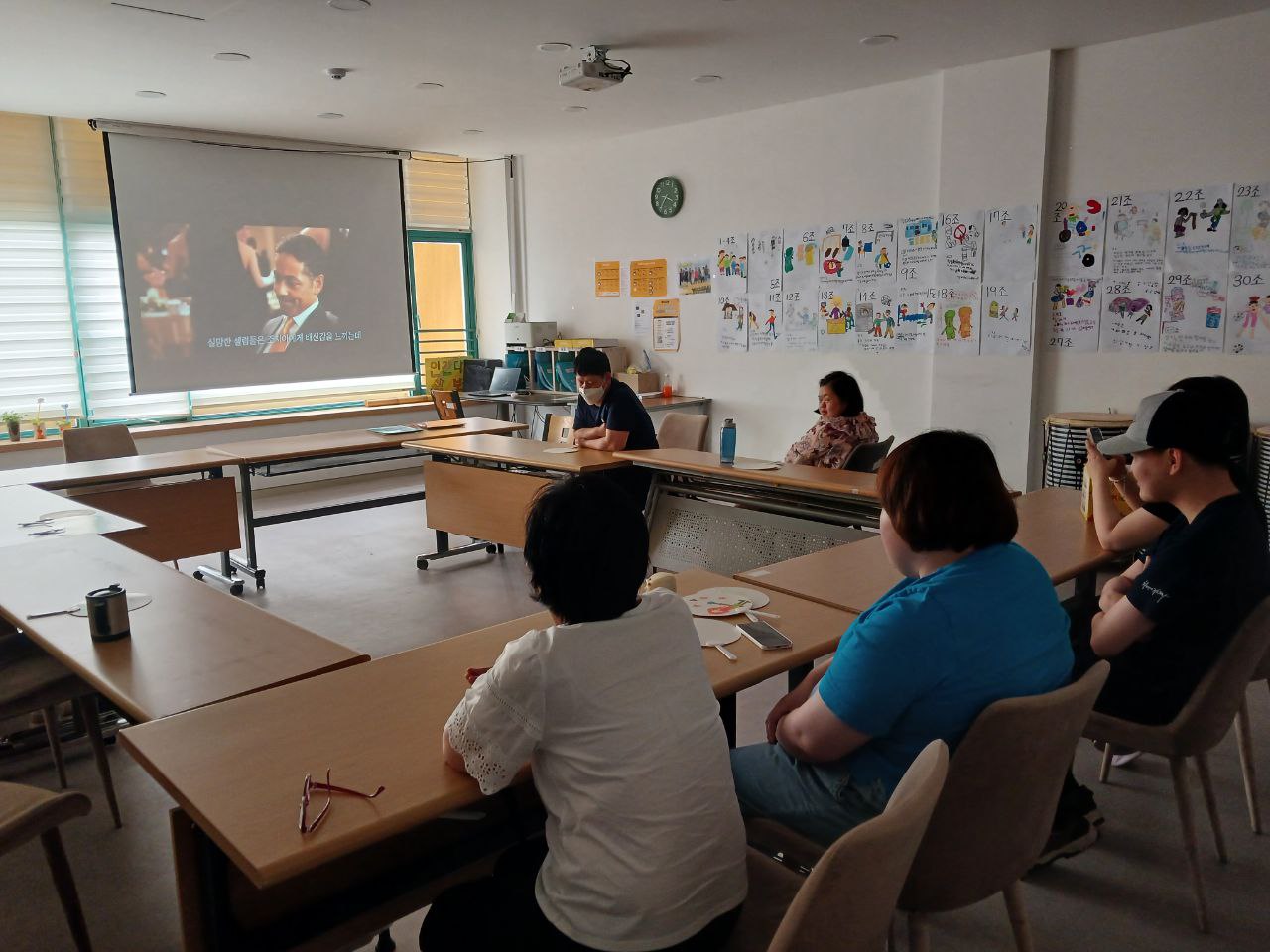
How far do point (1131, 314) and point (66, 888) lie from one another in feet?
17.0

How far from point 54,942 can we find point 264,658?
882 mm

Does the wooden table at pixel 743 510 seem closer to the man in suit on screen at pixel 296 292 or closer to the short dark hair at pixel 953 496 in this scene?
the short dark hair at pixel 953 496

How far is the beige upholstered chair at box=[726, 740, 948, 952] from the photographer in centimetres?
98

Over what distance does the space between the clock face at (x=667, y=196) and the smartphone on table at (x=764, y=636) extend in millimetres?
5488

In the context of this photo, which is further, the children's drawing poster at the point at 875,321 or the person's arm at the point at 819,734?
the children's drawing poster at the point at 875,321

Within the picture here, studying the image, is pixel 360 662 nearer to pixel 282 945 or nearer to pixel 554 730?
pixel 282 945

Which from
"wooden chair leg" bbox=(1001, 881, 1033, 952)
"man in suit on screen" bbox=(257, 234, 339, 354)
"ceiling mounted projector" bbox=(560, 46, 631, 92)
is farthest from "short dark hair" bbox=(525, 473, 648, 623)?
"man in suit on screen" bbox=(257, 234, 339, 354)

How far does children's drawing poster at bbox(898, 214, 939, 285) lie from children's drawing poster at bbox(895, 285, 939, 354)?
0.22 feet

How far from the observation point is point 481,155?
26.9 feet

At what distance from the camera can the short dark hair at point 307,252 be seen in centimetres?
723

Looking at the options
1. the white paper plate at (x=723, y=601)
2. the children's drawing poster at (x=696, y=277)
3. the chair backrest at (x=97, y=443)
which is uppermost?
the children's drawing poster at (x=696, y=277)

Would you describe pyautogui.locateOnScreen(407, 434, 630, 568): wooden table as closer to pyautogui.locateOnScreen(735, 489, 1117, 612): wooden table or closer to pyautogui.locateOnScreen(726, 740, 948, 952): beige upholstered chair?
pyautogui.locateOnScreen(735, 489, 1117, 612): wooden table

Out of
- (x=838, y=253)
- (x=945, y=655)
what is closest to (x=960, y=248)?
(x=838, y=253)

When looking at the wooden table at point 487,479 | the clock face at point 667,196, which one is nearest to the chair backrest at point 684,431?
the wooden table at point 487,479
